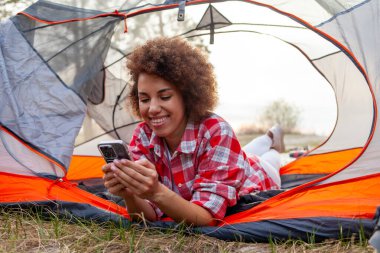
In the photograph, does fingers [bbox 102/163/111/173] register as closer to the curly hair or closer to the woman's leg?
the curly hair

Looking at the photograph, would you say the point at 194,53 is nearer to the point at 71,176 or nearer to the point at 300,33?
the point at 300,33

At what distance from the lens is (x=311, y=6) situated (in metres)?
2.29

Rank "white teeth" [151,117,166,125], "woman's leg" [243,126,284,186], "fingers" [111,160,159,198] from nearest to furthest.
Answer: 1. "fingers" [111,160,159,198]
2. "white teeth" [151,117,166,125]
3. "woman's leg" [243,126,284,186]

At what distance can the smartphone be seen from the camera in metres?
1.72

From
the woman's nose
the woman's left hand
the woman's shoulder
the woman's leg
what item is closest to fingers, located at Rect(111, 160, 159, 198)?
the woman's left hand

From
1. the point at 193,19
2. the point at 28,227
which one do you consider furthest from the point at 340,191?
the point at 193,19

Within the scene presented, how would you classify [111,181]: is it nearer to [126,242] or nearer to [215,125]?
[126,242]

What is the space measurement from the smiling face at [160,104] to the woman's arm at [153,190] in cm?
30

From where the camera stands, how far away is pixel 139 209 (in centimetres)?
196

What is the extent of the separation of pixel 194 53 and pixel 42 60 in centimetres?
92

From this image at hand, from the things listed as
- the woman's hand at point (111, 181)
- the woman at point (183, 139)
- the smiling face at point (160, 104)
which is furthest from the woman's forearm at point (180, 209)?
the smiling face at point (160, 104)

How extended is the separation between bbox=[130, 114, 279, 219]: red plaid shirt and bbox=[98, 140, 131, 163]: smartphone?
1.07 ft

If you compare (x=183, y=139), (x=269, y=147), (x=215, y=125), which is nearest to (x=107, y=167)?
(x=183, y=139)

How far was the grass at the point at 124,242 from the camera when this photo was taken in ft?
5.67
